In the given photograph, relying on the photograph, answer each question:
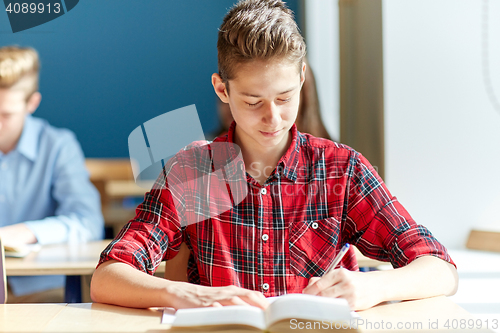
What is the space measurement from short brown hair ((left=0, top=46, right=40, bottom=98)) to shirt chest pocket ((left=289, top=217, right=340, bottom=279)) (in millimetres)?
2113

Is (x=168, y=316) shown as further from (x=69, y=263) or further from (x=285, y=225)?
(x=69, y=263)

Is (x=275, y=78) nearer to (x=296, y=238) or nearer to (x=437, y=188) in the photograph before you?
(x=296, y=238)

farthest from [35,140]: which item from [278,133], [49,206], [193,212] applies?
[278,133]

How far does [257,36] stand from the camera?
937 mm

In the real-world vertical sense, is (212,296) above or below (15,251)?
above

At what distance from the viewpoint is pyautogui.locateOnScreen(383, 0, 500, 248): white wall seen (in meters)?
1.86

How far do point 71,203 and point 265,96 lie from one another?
1500mm

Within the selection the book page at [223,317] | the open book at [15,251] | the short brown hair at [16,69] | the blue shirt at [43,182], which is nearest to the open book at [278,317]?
the book page at [223,317]

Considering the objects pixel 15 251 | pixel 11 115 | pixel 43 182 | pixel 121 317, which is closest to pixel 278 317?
pixel 121 317

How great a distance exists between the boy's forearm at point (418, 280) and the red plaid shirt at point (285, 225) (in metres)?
0.13

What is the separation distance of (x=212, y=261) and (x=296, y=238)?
0.19 meters

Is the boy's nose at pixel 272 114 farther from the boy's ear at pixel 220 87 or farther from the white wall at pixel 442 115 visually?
the white wall at pixel 442 115

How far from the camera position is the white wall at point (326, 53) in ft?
9.02

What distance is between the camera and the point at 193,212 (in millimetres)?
1023
